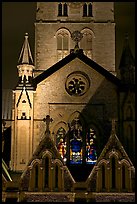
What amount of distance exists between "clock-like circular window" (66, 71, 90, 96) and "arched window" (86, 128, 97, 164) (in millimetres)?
4104

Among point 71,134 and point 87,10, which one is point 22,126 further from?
point 87,10

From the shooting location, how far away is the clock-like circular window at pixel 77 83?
4772 cm

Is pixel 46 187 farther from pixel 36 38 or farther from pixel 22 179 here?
pixel 36 38

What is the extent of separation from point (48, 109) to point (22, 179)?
1034 centimetres

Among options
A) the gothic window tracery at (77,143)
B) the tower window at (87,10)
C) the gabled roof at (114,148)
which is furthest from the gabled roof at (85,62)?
the tower window at (87,10)

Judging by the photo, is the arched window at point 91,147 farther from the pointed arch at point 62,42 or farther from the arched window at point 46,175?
the pointed arch at point 62,42

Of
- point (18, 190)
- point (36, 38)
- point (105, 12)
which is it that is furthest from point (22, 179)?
point (105, 12)

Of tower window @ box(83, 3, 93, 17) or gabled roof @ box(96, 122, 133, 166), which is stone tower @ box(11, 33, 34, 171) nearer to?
gabled roof @ box(96, 122, 133, 166)

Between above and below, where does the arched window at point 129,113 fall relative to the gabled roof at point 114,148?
above

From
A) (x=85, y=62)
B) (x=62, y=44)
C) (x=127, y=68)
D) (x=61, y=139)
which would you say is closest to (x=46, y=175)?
(x=61, y=139)

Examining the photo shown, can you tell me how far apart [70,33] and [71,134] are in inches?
836

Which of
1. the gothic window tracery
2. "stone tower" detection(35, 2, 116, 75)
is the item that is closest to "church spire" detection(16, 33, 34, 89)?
the gothic window tracery

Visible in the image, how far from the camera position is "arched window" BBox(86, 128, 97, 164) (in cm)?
4600

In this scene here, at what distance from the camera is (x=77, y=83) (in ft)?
156
